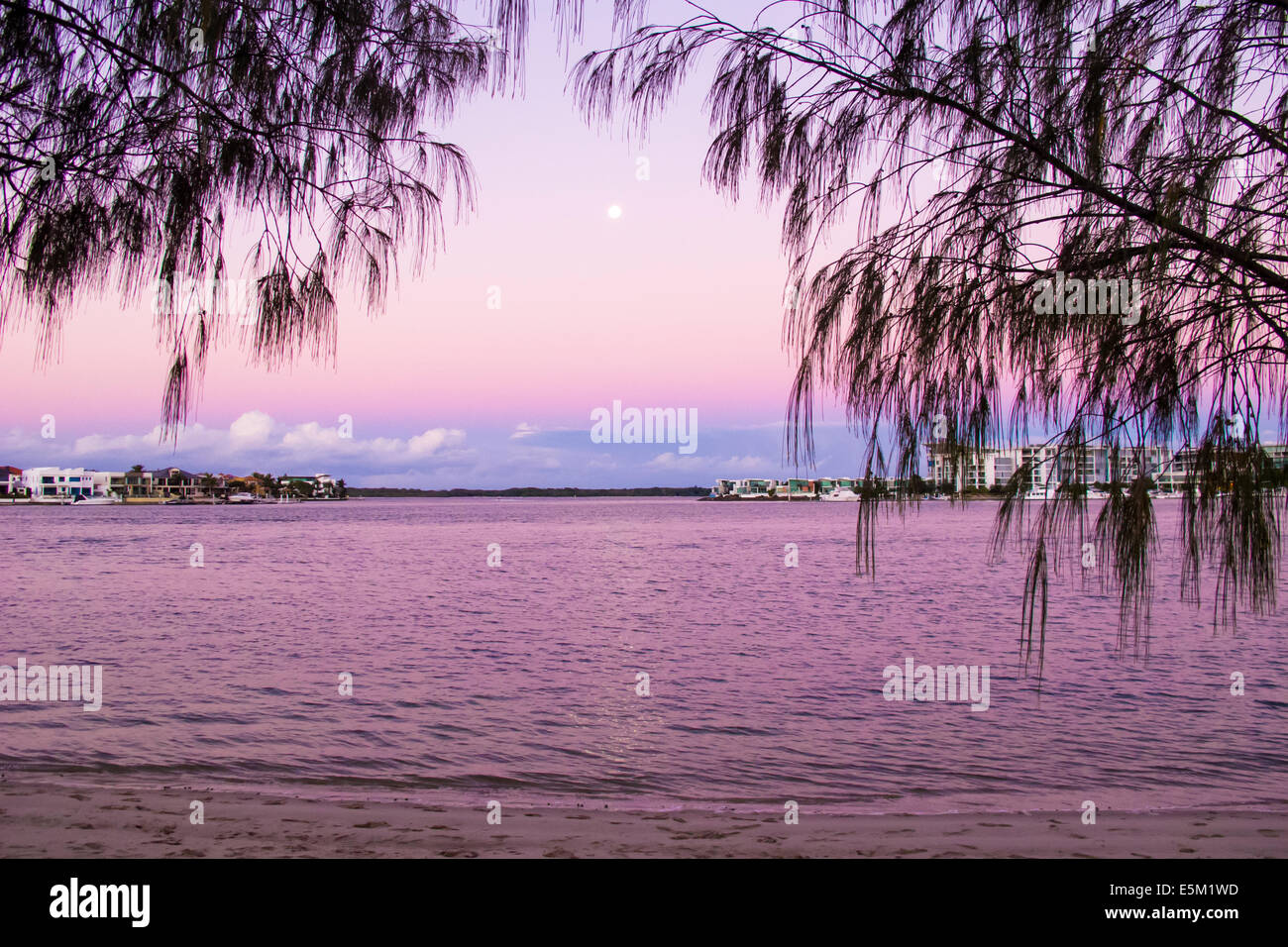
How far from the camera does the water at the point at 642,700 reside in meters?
8.69

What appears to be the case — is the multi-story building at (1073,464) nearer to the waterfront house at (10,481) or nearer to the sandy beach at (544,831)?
the sandy beach at (544,831)

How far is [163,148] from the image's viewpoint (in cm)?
356

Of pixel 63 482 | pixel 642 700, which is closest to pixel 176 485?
pixel 63 482

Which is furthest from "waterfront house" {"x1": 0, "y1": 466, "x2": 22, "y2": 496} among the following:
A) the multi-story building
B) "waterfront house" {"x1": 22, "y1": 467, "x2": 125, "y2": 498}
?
the multi-story building

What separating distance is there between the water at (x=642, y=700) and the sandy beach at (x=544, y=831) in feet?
2.98

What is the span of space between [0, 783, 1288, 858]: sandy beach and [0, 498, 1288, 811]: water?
0.91 metres

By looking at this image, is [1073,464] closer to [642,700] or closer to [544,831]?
[544,831]

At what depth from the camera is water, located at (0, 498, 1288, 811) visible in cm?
869

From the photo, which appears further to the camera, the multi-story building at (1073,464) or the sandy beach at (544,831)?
the sandy beach at (544,831)

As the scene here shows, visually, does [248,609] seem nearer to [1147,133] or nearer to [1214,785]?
[1214,785]

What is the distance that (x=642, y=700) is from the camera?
42.3 feet

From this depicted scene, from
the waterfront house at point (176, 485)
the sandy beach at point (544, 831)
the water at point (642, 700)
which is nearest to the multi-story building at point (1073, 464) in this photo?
the sandy beach at point (544, 831)

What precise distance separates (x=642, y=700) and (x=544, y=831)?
670 centimetres
